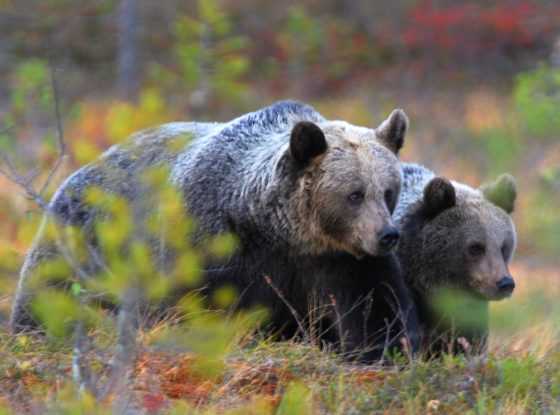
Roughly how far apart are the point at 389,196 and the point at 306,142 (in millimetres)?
505

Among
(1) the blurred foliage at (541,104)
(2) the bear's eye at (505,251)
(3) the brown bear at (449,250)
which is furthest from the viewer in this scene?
(1) the blurred foliage at (541,104)

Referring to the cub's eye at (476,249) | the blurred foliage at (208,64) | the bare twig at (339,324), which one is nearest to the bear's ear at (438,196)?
the cub's eye at (476,249)

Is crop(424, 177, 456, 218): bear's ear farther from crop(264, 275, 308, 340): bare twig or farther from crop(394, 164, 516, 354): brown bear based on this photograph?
crop(264, 275, 308, 340): bare twig

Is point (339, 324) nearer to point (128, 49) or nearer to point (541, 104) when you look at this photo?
point (541, 104)

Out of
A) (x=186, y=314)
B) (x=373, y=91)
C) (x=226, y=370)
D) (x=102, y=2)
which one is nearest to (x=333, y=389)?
(x=226, y=370)

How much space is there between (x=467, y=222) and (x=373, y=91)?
14.5m

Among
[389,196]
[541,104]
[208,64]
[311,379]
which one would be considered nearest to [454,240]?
[389,196]

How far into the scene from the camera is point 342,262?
20.9 feet

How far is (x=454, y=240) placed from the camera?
22.5 ft

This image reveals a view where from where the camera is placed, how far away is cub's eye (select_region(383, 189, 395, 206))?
6234 mm

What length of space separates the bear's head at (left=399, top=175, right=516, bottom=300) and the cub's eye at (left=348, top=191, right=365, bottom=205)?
0.81m

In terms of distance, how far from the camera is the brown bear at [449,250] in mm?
6664

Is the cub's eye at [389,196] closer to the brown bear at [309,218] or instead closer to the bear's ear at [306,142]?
the brown bear at [309,218]

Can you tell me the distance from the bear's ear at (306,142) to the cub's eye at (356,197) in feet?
0.86
